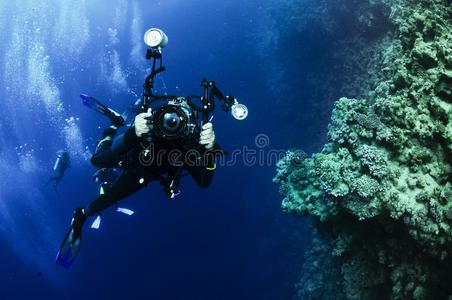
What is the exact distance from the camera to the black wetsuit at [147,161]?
12.8 ft

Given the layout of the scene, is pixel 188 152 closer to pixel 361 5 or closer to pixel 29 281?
pixel 361 5

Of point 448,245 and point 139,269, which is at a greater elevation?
point 139,269

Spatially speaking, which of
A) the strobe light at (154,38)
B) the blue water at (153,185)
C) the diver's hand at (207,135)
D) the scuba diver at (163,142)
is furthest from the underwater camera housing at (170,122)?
the blue water at (153,185)

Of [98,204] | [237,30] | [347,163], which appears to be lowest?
[98,204]

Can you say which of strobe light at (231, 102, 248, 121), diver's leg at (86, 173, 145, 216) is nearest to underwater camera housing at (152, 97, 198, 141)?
strobe light at (231, 102, 248, 121)

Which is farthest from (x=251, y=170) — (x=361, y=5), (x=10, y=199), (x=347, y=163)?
(x=10, y=199)

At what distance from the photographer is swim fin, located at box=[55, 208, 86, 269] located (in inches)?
211

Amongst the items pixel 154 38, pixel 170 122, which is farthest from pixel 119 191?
pixel 154 38

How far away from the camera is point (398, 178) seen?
482 cm

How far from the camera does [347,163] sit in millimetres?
5219

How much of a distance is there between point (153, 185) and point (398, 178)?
23.1 m

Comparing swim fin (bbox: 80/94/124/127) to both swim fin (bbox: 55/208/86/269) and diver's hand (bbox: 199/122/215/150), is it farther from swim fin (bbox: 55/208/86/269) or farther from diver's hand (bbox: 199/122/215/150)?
diver's hand (bbox: 199/122/215/150)

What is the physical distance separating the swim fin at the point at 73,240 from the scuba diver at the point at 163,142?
0.05 m

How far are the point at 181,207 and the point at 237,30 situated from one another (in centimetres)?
1416
